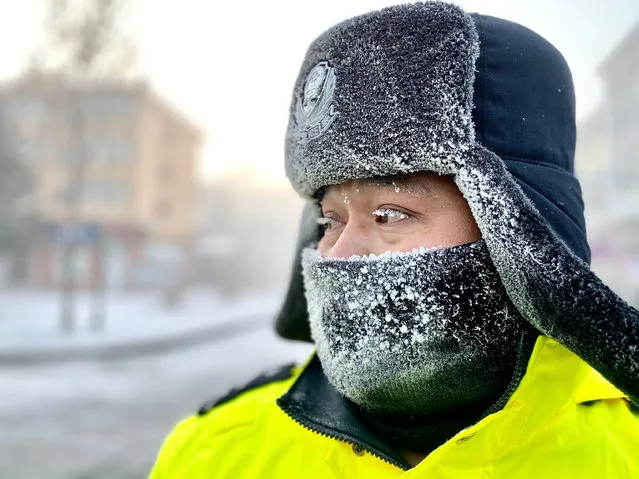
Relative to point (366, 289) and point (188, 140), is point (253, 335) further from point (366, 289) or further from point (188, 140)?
point (188, 140)

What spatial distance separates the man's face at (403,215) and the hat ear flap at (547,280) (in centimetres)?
9

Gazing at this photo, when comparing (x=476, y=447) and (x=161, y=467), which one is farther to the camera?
(x=161, y=467)

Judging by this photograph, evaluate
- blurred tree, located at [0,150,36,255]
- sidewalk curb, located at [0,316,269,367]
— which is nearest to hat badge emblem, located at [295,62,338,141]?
sidewalk curb, located at [0,316,269,367]

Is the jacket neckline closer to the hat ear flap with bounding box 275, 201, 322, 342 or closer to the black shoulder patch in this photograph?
the black shoulder patch

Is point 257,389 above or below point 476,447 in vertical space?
below

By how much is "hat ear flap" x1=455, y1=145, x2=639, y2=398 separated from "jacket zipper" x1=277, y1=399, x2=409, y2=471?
379mm

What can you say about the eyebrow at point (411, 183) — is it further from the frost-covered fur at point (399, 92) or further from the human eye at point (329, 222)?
the human eye at point (329, 222)

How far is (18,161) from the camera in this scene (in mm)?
18484

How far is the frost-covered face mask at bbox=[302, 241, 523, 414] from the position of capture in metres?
1.19

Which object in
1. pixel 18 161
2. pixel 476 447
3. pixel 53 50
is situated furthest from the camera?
pixel 18 161

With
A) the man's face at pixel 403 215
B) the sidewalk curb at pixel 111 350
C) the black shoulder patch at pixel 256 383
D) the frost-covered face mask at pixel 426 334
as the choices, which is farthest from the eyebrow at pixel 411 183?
the sidewalk curb at pixel 111 350

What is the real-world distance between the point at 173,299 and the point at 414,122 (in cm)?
2077

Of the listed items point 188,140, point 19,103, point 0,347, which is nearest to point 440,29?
point 0,347

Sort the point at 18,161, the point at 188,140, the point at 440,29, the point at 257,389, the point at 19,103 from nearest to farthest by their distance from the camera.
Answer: the point at 440,29 < the point at 257,389 < the point at 19,103 < the point at 18,161 < the point at 188,140
